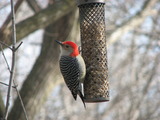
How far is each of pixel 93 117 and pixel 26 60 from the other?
3842 millimetres

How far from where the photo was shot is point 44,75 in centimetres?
821

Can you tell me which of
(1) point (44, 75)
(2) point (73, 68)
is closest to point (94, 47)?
(2) point (73, 68)

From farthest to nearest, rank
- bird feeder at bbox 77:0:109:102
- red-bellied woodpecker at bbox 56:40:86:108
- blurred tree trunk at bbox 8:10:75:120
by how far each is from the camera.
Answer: blurred tree trunk at bbox 8:10:75:120, bird feeder at bbox 77:0:109:102, red-bellied woodpecker at bbox 56:40:86:108

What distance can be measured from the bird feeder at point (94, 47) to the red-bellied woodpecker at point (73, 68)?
0.14m

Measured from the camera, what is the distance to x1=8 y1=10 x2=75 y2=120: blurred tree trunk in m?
7.85

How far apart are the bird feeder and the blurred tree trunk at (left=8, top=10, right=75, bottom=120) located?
287cm

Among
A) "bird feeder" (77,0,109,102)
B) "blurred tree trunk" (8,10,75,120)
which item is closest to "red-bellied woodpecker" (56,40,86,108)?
"bird feeder" (77,0,109,102)

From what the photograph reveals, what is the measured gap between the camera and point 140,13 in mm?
10789

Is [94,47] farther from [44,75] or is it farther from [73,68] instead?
[44,75]

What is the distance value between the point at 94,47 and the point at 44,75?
10.6ft

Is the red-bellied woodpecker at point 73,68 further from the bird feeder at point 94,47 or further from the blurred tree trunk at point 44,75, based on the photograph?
the blurred tree trunk at point 44,75

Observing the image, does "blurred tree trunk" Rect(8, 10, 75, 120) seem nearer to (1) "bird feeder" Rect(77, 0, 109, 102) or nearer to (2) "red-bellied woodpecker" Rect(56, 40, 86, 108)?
(2) "red-bellied woodpecker" Rect(56, 40, 86, 108)

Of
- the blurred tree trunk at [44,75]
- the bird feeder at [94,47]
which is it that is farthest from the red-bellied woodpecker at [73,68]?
the blurred tree trunk at [44,75]

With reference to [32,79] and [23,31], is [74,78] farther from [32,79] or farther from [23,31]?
[32,79]
